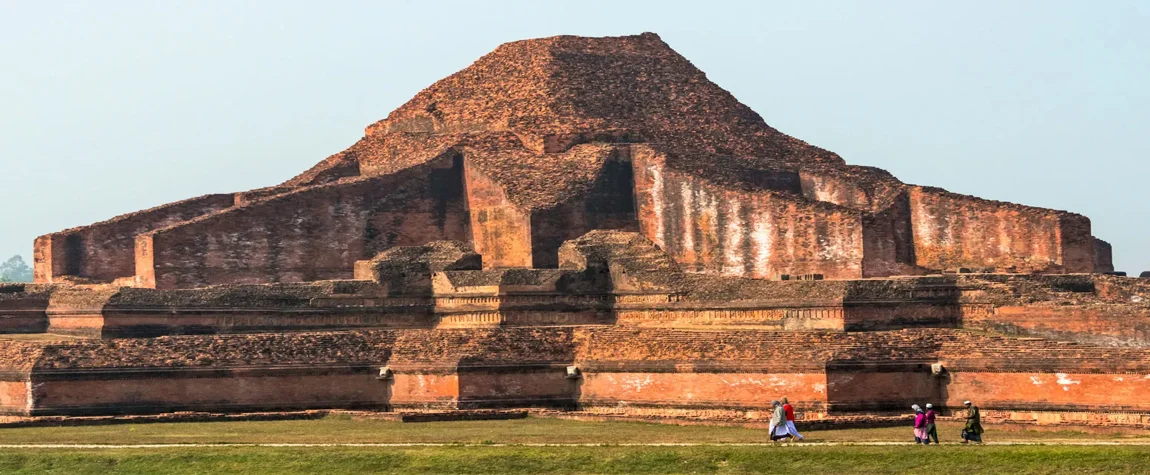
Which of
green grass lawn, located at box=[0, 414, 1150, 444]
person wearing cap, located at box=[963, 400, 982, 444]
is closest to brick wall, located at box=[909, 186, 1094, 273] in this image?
green grass lawn, located at box=[0, 414, 1150, 444]

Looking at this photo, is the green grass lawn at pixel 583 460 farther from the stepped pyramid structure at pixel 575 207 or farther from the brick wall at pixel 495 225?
the brick wall at pixel 495 225

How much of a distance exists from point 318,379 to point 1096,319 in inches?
421

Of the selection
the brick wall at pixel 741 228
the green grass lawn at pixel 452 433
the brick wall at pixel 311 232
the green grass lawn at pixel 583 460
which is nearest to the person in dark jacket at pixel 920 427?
the green grass lawn at pixel 452 433

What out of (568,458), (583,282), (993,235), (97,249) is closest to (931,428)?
(568,458)

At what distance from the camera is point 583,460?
22.2 m

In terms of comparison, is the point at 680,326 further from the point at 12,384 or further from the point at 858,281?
the point at 12,384

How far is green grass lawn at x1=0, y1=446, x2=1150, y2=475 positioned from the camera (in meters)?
21.7

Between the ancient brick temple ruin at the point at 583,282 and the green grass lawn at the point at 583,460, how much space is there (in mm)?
4383

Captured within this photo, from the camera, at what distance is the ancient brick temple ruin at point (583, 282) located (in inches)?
1090

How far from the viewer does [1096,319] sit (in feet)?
91.3

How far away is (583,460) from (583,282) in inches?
397

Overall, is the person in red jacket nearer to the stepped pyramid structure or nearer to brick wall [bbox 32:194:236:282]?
the stepped pyramid structure

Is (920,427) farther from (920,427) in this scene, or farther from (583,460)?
(583,460)

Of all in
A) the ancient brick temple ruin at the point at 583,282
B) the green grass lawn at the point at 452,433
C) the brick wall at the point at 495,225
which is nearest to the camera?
the green grass lawn at the point at 452,433
